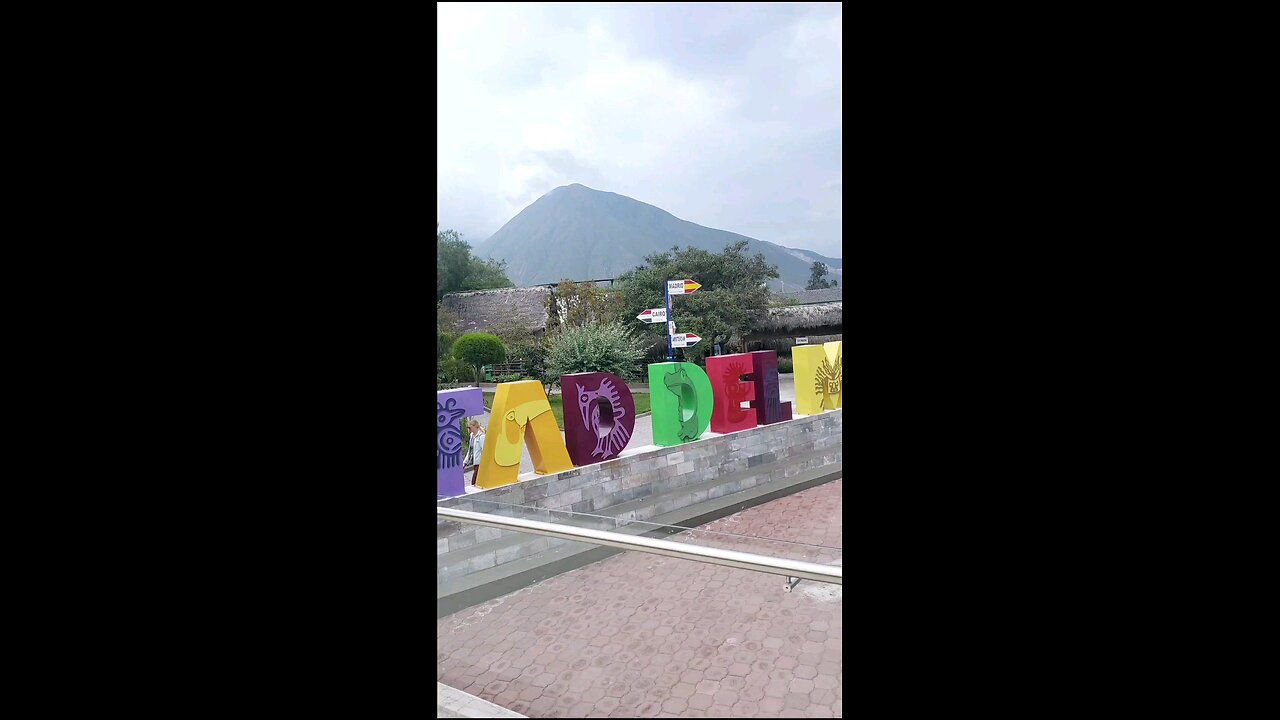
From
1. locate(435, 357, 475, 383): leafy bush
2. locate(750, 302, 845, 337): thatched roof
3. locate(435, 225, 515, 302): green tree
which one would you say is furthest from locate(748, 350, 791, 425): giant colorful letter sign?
locate(435, 225, 515, 302): green tree

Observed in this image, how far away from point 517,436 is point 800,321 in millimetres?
12145

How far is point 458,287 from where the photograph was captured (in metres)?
16.3

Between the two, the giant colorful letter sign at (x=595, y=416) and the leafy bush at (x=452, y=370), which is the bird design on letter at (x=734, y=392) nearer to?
the giant colorful letter sign at (x=595, y=416)

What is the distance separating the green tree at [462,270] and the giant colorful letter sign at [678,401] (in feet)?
37.3

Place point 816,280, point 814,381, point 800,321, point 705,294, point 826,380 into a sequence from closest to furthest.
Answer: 1. point 814,381
2. point 826,380
3. point 705,294
4. point 800,321
5. point 816,280

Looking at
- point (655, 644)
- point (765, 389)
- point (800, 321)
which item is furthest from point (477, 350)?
point (655, 644)

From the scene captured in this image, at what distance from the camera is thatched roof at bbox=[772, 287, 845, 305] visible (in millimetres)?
16703

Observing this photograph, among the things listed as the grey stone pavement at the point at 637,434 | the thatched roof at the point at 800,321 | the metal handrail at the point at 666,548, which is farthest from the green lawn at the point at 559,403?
the metal handrail at the point at 666,548

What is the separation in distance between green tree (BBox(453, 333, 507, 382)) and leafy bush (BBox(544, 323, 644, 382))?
2.66ft

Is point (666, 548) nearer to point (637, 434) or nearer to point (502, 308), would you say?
point (637, 434)

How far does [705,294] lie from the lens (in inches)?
557

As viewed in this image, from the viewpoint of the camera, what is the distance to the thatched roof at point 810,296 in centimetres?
1670
